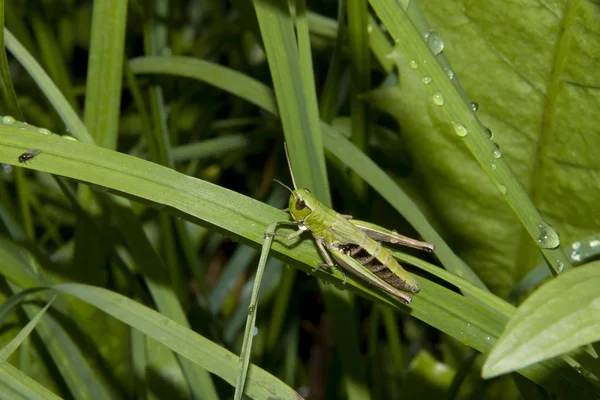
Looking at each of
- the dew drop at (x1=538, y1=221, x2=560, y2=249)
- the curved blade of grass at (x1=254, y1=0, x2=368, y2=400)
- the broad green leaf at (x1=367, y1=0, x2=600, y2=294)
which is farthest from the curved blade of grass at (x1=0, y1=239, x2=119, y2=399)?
the dew drop at (x1=538, y1=221, x2=560, y2=249)

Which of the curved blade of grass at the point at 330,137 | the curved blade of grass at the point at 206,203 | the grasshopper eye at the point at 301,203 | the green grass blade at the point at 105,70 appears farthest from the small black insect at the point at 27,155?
the curved blade of grass at the point at 330,137

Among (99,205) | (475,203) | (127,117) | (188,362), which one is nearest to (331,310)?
(188,362)

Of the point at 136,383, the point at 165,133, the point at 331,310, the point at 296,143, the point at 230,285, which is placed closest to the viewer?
the point at 296,143

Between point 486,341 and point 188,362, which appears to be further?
point 188,362

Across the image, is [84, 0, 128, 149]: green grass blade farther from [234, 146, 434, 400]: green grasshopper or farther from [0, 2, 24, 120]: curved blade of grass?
[234, 146, 434, 400]: green grasshopper

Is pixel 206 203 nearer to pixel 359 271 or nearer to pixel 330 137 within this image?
pixel 359 271

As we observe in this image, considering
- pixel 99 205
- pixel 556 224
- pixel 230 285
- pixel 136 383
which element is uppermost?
pixel 556 224

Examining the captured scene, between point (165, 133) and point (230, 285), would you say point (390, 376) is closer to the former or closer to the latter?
point (230, 285)

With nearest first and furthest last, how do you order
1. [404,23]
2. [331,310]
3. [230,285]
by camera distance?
[404,23] → [331,310] → [230,285]

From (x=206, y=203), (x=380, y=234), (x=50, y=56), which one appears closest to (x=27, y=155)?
(x=206, y=203)
